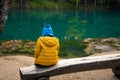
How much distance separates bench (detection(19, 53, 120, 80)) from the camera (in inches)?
293

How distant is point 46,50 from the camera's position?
7387mm

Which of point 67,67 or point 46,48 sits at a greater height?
point 46,48

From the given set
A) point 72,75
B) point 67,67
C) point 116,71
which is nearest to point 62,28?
point 72,75

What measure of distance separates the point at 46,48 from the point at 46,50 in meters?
0.05

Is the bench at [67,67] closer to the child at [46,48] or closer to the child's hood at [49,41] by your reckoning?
the child at [46,48]

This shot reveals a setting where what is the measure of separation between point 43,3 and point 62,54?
4411 centimetres

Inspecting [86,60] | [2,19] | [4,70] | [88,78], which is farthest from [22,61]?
[86,60]

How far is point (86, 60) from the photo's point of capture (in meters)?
8.02

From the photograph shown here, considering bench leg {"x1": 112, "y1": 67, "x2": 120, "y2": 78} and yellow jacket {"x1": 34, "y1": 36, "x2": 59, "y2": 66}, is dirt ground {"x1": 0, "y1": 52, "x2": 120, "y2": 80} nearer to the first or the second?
bench leg {"x1": 112, "y1": 67, "x2": 120, "y2": 78}

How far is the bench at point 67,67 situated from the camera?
24.4 feet

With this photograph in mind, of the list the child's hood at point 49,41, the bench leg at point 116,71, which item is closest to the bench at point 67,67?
the bench leg at point 116,71

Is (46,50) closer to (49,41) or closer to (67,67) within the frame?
(49,41)

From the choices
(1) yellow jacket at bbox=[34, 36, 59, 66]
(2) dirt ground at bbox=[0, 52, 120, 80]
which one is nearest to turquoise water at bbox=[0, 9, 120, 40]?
(2) dirt ground at bbox=[0, 52, 120, 80]

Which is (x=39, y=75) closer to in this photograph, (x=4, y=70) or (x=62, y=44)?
(x=4, y=70)
